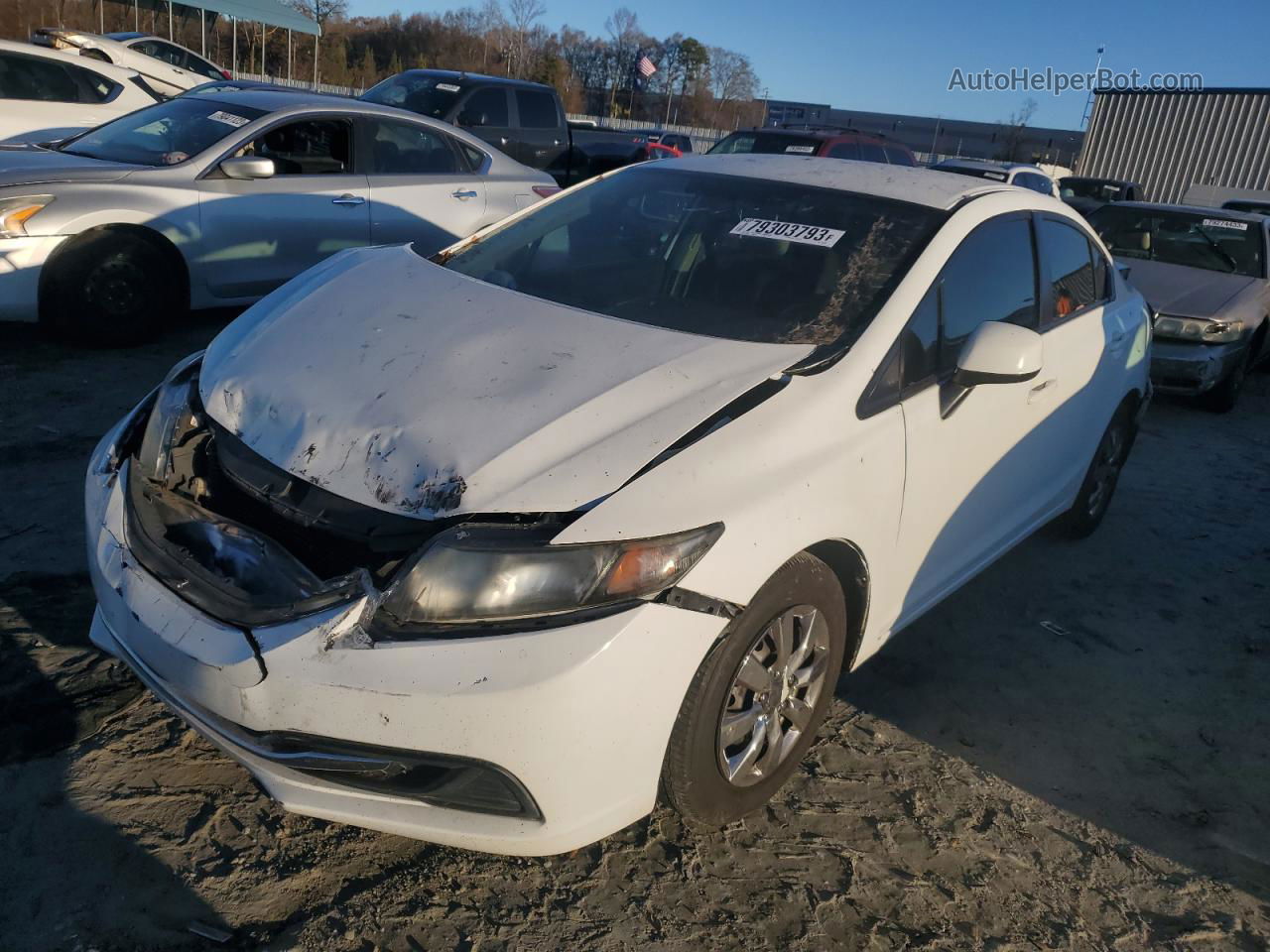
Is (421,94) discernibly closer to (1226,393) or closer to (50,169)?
(50,169)

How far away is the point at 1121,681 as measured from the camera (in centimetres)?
359

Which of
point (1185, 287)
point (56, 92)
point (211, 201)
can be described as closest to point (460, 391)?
point (211, 201)

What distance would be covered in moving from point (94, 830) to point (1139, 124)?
29449 millimetres

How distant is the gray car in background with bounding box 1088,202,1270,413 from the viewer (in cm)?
730

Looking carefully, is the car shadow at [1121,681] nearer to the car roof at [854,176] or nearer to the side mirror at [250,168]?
the car roof at [854,176]

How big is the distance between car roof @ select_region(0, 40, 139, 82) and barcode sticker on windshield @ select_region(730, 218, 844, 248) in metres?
8.96

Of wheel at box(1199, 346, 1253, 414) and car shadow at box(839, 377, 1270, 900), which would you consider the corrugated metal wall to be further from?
car shadow at box(839, 377, 1270, 900)

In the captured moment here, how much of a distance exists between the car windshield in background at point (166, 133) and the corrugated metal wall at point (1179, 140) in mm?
25019

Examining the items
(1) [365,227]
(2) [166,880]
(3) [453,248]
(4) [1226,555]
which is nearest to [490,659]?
(2) [166,880]

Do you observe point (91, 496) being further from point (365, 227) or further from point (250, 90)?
point (250, 90)

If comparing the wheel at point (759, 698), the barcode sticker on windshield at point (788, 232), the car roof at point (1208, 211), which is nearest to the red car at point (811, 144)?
the car roof at point (1208, 211)

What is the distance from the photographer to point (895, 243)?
307cm

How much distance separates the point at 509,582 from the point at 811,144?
1154 cm

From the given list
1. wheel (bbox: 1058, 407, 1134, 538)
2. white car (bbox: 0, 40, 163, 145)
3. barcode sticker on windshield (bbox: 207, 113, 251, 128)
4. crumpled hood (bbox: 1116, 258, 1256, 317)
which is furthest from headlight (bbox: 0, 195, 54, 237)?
crumpled hood (bbox: 1116, 258, 1256, 317)
